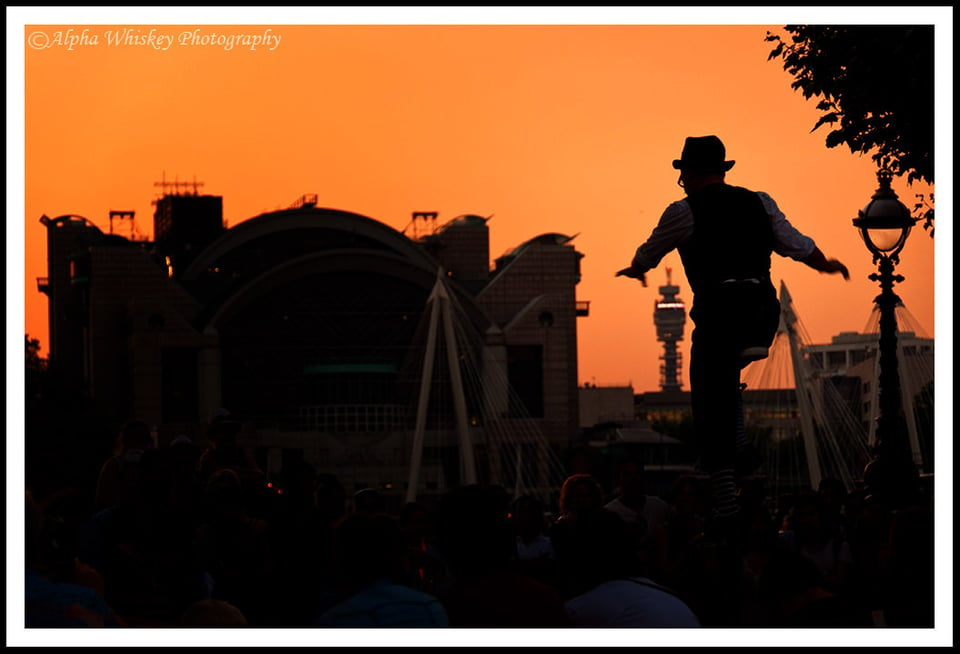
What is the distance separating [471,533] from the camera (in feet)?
29.5

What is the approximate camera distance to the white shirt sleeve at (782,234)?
32.0 ft

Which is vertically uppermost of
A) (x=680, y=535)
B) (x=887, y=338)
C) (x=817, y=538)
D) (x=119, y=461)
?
(x=887, y=338)

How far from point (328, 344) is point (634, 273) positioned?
131m

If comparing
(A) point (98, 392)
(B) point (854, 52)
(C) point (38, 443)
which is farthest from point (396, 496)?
(B) point (854, 52)

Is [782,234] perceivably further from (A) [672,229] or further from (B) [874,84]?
(B) [874,84]

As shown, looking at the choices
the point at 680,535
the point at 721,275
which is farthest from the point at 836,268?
the point at 680,535

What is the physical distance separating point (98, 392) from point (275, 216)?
67.1 ft

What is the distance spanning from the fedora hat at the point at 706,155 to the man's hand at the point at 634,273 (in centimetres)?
65

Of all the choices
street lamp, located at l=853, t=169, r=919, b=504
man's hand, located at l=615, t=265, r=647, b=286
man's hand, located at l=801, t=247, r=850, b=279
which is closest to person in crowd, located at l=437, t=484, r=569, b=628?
man's hand, located at l=615, t=265, r=647, b=286

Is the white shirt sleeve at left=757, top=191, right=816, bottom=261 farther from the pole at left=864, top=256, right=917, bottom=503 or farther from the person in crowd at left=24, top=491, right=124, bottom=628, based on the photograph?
the pole at left=864, top=256, right=917, bottom=503

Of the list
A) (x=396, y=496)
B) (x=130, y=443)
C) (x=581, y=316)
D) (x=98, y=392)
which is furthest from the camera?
(x=581, y=316)

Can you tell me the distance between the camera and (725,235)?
31.6 ft

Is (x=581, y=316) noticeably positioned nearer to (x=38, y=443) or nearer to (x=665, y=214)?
(x=38, y=443)

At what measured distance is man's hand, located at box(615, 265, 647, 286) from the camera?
10055 mm
